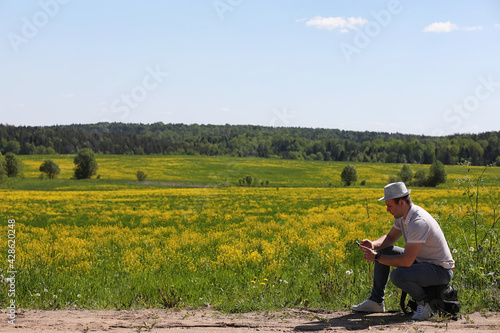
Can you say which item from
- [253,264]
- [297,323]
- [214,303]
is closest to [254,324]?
[297,323]

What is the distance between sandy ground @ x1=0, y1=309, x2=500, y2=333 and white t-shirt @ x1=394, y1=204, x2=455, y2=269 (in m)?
0.74

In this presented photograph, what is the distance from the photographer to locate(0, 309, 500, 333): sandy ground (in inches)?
199

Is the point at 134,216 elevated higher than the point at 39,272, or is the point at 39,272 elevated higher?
the point at 39,272

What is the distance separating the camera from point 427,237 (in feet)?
17.4

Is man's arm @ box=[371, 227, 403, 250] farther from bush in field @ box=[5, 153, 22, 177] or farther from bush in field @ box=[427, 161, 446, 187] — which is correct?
bush in field @ box=[5, 153, 22, 177]

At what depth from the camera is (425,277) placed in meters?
5.32

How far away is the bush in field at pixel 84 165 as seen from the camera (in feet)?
253

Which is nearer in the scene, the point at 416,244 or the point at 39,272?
the point at 416,244

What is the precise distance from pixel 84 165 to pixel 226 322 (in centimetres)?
7768

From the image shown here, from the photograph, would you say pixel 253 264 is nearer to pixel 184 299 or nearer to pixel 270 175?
pixel 184 299

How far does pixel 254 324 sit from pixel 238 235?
9068mm

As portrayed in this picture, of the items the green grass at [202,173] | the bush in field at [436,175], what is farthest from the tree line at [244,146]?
the bush in field at [436,175]

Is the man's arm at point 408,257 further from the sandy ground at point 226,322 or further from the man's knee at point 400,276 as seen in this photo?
the sandy ground at point 226,322

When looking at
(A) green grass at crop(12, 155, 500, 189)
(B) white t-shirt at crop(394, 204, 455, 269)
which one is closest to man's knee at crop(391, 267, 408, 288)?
(B) white t-shirt at crop(394, 204, 455, 269)
